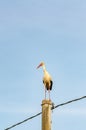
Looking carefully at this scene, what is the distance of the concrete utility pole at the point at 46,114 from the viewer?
6.84m

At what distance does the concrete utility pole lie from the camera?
269 inches

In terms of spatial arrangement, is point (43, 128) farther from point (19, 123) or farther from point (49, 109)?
point (19, 123)

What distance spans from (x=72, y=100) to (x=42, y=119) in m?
0.72

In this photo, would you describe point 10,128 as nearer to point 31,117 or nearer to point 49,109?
point 31,117

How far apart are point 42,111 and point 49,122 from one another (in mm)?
308

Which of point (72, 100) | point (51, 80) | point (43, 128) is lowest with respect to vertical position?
point (43, 128)

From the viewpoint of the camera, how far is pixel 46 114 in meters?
6.97

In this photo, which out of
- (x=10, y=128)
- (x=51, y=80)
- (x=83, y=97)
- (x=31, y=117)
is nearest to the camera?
(x=83, y=97)

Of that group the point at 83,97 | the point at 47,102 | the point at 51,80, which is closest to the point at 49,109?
the point at 47,102

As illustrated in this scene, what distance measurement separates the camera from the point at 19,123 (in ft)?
25.6

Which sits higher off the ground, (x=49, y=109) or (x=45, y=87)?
(x=45, y=87)

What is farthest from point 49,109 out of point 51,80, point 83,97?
point 51,80

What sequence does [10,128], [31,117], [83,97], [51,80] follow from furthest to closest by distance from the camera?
1. [51,80]
2. [10,128]
3. [31,117]
4. [83,97]

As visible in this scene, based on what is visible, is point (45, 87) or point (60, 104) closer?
point (60, 104)
